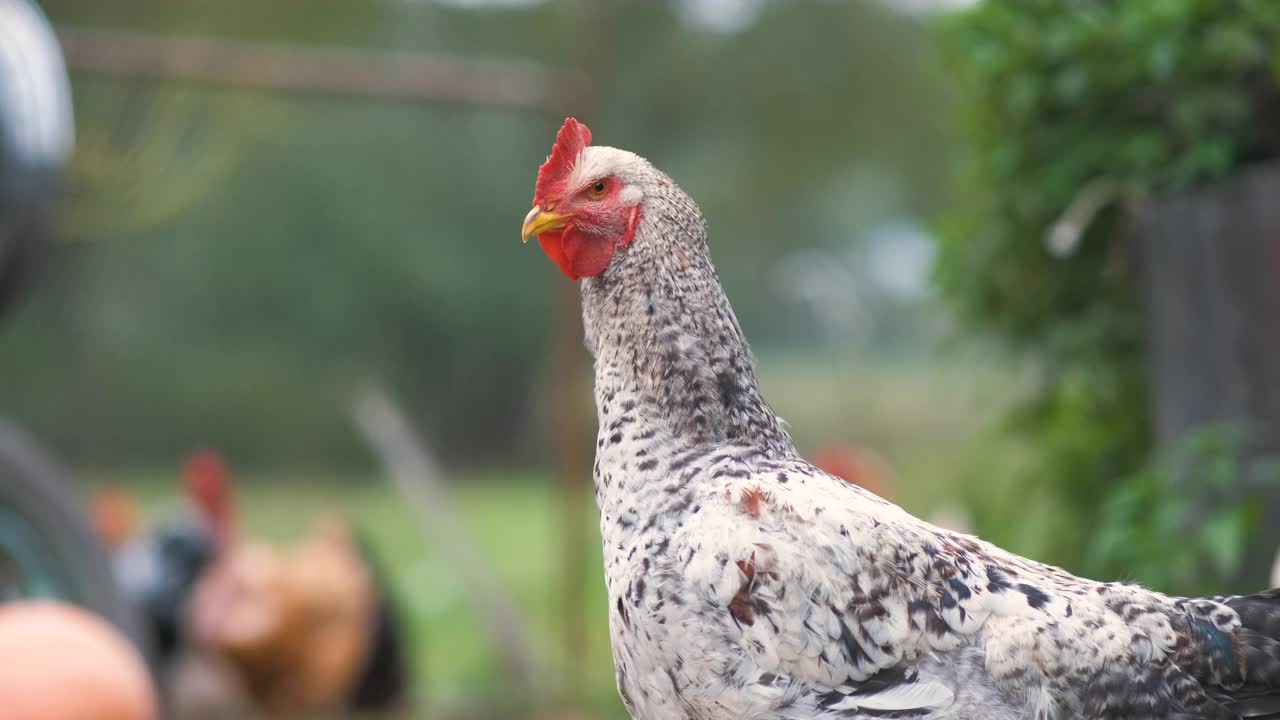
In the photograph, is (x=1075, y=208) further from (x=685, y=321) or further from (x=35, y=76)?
(x=35, y=76)

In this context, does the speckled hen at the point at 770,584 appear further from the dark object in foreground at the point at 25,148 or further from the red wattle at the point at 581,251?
the dark object in foreground at the point at 25,148

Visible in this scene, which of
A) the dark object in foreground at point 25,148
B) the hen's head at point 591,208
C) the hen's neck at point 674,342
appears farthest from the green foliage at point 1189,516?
the dark object in foreground at point 25,148

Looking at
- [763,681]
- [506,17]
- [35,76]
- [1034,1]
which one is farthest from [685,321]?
[506,17]

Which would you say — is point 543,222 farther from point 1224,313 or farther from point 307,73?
point 307,73

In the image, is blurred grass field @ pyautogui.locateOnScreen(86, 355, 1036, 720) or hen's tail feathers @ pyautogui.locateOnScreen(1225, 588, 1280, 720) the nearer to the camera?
hen's tail feathers @ pyautogui.locateOnScreen(1225, 588, 1280, 720)

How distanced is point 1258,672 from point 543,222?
1.01 m

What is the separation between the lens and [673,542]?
1484 millimetres

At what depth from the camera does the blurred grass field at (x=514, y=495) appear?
19.4 feet

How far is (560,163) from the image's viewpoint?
1662 millimetres

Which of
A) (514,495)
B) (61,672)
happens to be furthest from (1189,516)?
(514,495)

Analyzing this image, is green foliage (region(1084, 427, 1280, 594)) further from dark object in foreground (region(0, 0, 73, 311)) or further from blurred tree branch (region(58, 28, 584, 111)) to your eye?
dark object in foreground (region(0, 0, 73, 311))

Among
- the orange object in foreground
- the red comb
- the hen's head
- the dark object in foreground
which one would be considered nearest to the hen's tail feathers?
the hen's head

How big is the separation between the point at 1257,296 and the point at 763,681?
5.68 feet

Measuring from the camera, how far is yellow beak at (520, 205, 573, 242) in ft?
5.31
